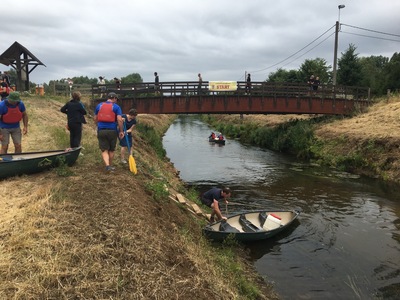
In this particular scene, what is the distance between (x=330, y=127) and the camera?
90.3 feet

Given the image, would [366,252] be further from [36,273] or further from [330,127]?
[330,127]

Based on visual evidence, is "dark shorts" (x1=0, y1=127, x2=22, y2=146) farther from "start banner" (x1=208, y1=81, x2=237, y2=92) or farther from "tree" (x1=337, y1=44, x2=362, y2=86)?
"tree" (x1=337, y1=44, x2=362, y2=86)

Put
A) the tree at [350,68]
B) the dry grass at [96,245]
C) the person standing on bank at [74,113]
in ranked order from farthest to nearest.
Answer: the tree at [350,68] → the person standing on bank at [74,113] → the dry grass at [96,245]

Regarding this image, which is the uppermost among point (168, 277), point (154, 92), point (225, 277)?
point (154, 92)

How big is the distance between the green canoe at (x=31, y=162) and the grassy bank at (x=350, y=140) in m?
16.6

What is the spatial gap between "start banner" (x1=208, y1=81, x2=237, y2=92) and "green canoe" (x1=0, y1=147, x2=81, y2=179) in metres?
17.9

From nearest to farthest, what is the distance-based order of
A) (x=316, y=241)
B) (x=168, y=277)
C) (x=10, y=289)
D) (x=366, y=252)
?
(x=10, y=289) < (x=168, y=277) < (x=366, y=252) < (x=316, y=241)

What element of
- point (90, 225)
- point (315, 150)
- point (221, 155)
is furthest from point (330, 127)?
point (90, 225)

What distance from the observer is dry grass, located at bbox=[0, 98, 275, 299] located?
4.48 meters

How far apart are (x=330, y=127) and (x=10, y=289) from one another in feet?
89.2

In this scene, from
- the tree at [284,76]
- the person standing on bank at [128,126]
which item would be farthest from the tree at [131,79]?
the person standing on bank at [128,126]

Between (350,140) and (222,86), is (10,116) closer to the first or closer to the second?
(222,86)

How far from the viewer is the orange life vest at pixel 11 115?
9.22m

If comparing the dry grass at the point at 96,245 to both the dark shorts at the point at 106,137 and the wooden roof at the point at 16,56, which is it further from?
the wooden roof at the point at 16,56
